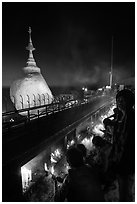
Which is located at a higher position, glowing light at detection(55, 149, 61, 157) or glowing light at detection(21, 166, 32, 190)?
glowing light at detection(55, 149, 61, 157)

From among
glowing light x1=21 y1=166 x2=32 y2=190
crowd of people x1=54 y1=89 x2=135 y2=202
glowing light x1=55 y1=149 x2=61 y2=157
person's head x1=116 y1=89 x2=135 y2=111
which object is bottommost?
glowing light x1=21 y1=166 x2=32 y2=190

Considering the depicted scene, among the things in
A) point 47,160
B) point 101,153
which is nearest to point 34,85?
point 47,160

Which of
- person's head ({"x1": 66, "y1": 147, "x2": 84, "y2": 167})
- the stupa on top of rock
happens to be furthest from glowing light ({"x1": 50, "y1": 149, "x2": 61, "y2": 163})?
the stupa on top of rock

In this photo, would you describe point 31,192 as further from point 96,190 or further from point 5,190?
point 96,190

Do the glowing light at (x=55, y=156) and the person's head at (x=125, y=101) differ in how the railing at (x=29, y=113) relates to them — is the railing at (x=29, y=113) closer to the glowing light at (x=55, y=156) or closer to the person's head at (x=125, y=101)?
the glowing light at (x=55, y=156)

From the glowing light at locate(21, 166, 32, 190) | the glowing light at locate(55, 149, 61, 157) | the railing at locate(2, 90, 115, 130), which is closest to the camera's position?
the railing at locate(2, 90, 115, 130)

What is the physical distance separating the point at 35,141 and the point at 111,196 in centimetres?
498

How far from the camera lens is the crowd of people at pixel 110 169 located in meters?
2.20

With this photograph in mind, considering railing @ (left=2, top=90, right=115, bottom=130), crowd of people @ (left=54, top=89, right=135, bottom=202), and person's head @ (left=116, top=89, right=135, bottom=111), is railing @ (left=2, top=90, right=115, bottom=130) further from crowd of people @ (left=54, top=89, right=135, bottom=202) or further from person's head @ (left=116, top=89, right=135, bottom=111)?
person's head @ (left=116, top=89, right=135, bottom=111)

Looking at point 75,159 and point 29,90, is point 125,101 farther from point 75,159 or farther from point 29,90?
point 29,90

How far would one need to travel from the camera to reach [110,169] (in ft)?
7.57

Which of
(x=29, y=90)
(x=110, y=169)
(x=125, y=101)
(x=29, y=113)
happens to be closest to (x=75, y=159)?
(x=110, y=169)

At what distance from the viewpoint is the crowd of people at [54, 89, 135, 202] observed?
220 cm

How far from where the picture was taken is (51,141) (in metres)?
7.59
